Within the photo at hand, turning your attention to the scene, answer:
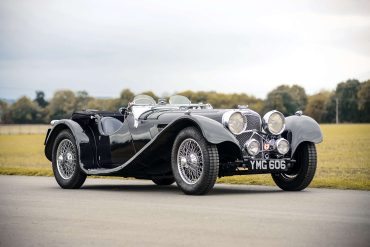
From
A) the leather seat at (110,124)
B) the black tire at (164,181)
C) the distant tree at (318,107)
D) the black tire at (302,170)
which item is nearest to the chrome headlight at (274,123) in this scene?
the black tire at (302,170)

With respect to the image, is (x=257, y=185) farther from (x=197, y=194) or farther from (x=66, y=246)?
(x=66, y=246)

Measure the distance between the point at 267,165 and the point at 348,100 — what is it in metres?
68.2

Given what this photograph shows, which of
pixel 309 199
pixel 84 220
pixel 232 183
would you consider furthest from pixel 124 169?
pixel 84 220

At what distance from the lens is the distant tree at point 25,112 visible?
86581 millimetres

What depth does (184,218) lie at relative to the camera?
27.5ft

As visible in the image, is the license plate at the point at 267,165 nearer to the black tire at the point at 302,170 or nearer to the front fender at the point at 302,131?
the front fender at the point at 302,131

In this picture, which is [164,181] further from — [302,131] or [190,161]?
[302,131]

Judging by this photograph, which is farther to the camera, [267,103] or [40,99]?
[40,99]

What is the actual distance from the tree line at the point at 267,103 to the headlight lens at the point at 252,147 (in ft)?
147

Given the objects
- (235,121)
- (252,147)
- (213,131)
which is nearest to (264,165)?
(252,147)

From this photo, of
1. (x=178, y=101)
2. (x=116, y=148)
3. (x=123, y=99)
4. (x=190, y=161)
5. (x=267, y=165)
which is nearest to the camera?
(x=190, y=161)

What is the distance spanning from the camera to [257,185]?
13.9 metres

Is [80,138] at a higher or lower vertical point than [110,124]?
lower

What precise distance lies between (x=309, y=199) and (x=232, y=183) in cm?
388
